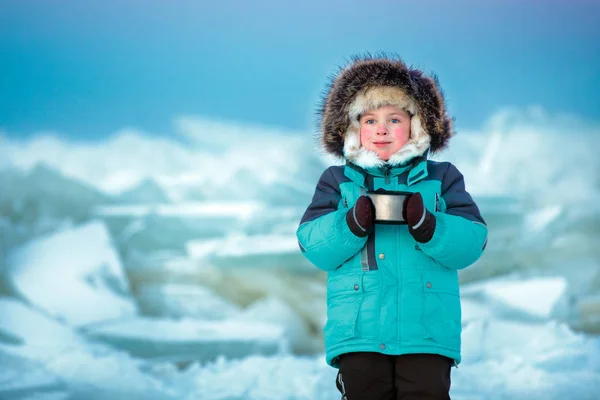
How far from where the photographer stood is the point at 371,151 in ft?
5.24

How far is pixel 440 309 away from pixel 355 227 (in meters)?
0.24

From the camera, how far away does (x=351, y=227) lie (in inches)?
57.4

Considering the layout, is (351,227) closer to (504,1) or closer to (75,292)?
(75,292)

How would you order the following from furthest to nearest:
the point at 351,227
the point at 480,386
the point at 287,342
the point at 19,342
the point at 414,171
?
the point at 287,342 < the point at 19,342 < the point at 480,386 < the point at 414,171 < the point at 351,227

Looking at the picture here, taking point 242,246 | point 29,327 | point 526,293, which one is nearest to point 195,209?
point 242,246

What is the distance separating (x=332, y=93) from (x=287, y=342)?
4.52ft

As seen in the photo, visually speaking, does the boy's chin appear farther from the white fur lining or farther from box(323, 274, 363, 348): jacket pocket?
box(323, 274, 363, 348): jacket pocket

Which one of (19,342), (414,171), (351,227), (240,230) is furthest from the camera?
(240,230)

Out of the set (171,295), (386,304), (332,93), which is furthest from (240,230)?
(386,304)

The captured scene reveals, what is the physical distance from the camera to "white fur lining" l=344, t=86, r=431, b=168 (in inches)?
62.4

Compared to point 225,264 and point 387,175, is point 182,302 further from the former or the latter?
point 387,175

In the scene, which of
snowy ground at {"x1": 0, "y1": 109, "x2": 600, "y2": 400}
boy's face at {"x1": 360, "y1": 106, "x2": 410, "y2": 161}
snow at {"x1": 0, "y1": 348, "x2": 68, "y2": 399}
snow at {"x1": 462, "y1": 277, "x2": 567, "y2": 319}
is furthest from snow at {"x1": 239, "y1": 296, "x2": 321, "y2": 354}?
boy's face at {"x1": 360, "y1": 106, "x2": 410, "y2": 161}

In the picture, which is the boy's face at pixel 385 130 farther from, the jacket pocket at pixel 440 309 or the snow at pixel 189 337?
the snow at pixel 189 337

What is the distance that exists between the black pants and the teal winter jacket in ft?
0.09
